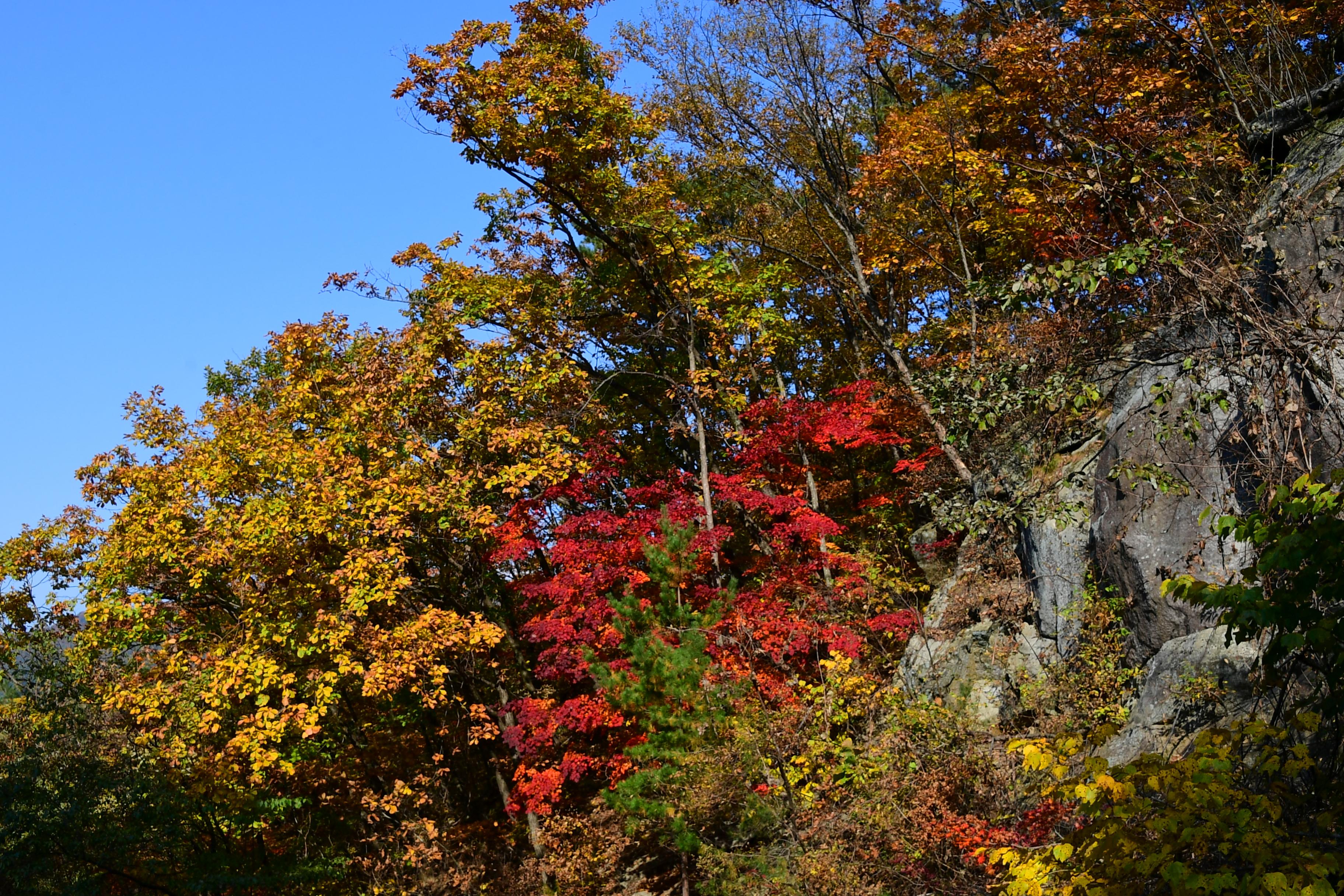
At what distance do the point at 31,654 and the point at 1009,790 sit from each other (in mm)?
14319

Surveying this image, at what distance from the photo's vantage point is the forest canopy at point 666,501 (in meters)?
10.3

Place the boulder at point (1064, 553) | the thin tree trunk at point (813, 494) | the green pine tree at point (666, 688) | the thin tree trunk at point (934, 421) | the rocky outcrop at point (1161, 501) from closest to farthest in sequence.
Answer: the rocky outcrop at point (1161, 501)
the green pine tree at point (666, 688)
the boulder at point (1064, 553)
the thin tree trunk at point (934, 421)
the thin tree trunk at point (813, 494)

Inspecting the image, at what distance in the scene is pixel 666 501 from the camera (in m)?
15.5

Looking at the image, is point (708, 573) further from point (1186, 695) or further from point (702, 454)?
point (1186, 695)

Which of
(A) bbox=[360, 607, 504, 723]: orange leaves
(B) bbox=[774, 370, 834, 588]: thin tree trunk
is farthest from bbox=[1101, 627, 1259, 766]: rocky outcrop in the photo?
(A) bbox=[360, 607, 504, 723]: orange leaves

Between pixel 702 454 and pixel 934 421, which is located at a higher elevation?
pixel 702 454

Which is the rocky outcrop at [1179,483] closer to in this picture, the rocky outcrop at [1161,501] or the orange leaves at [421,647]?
the rocky outcrop at [1161,501]

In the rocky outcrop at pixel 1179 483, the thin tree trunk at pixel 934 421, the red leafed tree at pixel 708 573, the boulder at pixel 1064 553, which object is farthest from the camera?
the thin tree trunk at pixel 934 421

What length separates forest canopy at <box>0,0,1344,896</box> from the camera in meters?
10.3

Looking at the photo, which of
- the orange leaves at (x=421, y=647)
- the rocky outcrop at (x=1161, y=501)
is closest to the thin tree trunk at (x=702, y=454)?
the orange leaves at (x=421, y=647)

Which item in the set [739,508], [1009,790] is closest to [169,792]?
[739,508]

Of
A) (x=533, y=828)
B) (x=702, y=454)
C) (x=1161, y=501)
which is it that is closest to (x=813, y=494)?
(x=702, y=454)

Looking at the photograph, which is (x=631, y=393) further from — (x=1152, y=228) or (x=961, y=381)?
(x=1152, y=228)

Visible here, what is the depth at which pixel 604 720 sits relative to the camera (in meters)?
13.0
